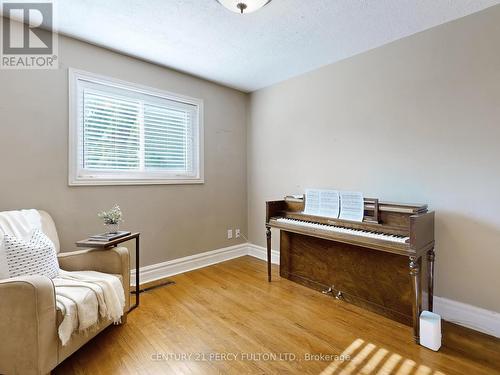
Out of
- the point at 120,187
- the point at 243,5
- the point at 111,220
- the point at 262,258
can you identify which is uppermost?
the point at 243,5

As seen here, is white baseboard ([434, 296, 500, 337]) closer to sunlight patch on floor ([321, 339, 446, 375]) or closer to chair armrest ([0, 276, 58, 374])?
sunlight patch on floor ([321, 339, 446, 375])

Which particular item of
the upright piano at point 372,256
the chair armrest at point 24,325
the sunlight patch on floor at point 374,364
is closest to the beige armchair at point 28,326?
the chair armrest at point 24,325

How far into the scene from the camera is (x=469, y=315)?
81.3 inches

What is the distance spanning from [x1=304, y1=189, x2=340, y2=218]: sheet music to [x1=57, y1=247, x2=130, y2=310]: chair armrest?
176cm

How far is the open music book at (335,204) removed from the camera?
2.31 metres

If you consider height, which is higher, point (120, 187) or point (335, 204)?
point (120, 187)

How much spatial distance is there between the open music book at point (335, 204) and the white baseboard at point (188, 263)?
154cm

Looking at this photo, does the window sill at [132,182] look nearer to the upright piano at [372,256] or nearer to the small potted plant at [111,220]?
the small potted plant at [111,220]

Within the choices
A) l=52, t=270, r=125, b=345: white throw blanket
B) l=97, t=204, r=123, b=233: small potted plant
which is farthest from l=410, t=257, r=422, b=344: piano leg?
l=97, t=204, r=123, b=233: small potted plant

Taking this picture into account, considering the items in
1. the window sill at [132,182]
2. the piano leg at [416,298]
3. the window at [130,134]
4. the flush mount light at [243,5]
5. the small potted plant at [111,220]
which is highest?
the flush mount light at [243,5]

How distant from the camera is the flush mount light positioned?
6.21ft

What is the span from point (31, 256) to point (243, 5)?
2.26m

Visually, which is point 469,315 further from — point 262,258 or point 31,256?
point 31,256

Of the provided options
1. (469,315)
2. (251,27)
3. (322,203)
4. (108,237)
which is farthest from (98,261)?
(469,315)
